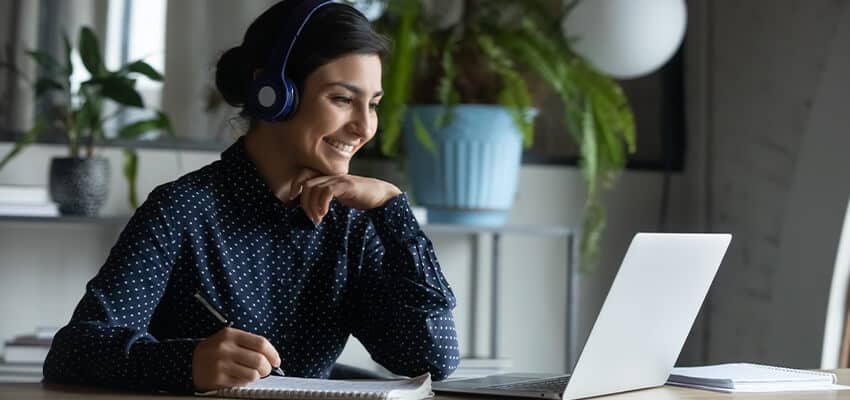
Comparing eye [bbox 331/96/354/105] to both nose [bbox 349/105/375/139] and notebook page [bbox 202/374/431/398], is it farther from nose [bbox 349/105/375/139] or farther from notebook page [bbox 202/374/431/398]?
notebook page [bbox 202/374/431/398]

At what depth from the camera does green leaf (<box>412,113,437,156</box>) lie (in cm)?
286

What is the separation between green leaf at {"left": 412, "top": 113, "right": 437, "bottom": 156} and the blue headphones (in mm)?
1239

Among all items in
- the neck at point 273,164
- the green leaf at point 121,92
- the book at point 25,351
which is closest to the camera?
the neck at point 273,164

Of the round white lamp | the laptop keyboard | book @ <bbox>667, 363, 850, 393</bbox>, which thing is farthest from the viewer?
the round white lamp

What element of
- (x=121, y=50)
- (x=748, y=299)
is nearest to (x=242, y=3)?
(x=121, y=50)

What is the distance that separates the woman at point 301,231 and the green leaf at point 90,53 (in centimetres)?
106

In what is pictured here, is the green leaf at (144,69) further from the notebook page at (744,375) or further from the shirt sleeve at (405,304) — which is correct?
the notebook page at (744,375)

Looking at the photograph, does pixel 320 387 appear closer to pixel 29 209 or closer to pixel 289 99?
pixel 289 99

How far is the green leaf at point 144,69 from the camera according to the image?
8.81 ft

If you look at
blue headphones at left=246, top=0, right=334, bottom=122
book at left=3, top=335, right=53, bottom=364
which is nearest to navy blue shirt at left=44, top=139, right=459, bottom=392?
blue headphones at left=246, top=0, right=334, bottom=122

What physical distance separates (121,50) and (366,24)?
1.42 m

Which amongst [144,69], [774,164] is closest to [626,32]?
[774,164]

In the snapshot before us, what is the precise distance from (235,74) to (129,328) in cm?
47

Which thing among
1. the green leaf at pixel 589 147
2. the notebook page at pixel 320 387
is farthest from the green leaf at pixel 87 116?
the notebook page at pixel 320 387
